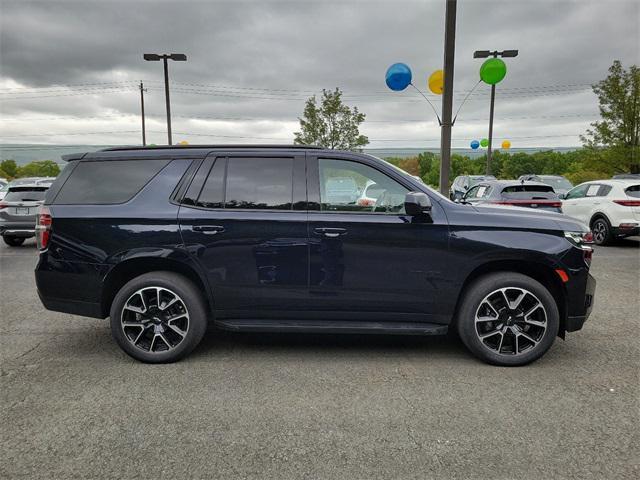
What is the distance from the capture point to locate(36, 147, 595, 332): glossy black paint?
Result: 397 cm

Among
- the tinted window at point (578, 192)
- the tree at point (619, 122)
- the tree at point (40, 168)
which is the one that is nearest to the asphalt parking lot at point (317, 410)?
the tinted window at point (578, 192)

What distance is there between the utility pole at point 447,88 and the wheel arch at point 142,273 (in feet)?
29.0

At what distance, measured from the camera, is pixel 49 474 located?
2.51 meters

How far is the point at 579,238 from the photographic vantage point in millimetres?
4031

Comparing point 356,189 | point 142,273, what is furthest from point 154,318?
point 356,189

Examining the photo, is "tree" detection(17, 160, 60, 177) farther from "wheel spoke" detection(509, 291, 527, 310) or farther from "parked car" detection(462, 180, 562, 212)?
"wheel spoke" detection(509, 291, 527, 310)

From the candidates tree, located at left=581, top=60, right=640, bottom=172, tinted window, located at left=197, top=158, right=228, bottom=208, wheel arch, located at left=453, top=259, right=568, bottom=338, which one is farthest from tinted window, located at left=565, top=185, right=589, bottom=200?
tree, located at left=581, top=60, right=640, bottom=172

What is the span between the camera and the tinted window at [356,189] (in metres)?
4.06

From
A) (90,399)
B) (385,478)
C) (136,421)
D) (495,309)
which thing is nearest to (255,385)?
(136,421)

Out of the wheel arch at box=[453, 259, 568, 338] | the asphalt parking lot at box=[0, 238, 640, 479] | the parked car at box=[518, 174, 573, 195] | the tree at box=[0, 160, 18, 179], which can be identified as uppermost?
the tree at box=[0, 160, 18, 179]

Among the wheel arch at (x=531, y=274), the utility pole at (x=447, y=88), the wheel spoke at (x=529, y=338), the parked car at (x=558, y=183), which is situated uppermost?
the utility pole at (x=447, y=88)

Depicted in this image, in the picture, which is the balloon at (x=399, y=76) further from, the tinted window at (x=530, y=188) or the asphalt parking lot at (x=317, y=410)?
the asphalt parking lot at (x=317, y=410)

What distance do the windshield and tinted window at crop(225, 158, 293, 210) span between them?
652 inches

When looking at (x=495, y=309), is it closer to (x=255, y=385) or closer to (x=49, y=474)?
(x=255, y=385)
